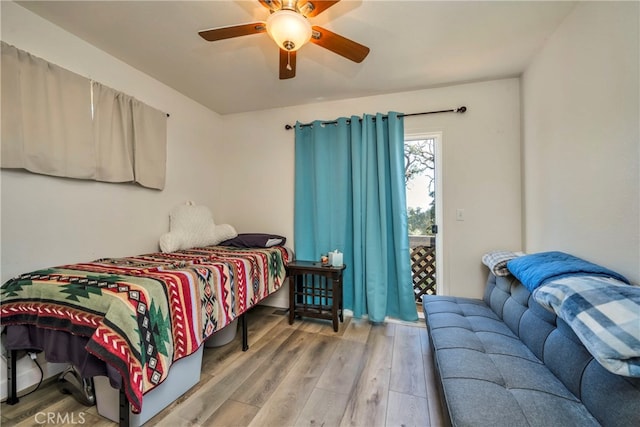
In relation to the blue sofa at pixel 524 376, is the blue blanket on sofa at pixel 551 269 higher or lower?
higher

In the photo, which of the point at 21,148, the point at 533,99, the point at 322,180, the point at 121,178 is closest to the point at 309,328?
the point at 322,180

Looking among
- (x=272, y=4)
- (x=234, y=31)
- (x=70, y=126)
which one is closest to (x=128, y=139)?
(x=70, y=126)

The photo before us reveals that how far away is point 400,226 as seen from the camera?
2543 mm

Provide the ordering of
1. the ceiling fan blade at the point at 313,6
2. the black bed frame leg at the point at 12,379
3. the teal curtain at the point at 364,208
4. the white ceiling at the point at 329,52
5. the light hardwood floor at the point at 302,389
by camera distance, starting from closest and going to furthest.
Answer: the ceiling fan blade at the point at 313,6 → the light hardwood floor at the point at 302,389 → the black bed frame leg at the point at 12,379 → the white ceiling at the point at 329,52 → the teal curtain at the point at 364,208

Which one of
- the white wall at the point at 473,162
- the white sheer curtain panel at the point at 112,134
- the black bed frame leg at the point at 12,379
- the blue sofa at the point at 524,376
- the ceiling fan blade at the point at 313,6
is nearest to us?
the blue sofa at the point at 524,376

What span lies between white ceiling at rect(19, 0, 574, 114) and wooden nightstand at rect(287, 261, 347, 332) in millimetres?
1777

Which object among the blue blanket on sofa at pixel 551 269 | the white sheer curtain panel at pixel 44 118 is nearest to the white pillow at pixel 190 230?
the white sheer curtain panel at pixel 44 118

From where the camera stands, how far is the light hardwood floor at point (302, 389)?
4.52ft

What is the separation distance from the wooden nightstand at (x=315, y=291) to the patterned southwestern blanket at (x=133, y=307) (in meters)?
0.78

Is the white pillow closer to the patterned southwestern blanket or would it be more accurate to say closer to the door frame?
the patterned southwestern blanket

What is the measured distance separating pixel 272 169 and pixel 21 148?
2001 millimetres

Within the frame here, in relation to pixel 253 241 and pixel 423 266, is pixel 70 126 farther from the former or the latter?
pixel 423 266

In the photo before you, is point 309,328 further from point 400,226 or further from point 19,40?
point 19,40

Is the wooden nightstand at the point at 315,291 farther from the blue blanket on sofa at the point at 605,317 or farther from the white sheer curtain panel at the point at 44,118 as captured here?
the white sheer curtain panel at the point at 44,118
